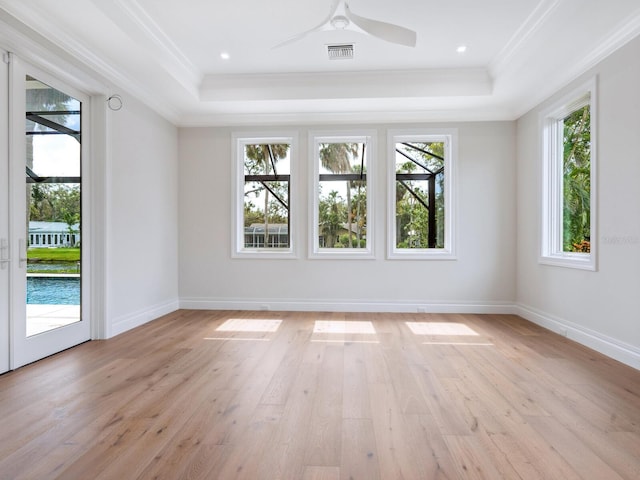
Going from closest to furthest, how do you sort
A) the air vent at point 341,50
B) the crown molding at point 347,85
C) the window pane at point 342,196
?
the air vent at point 341,50 → the crown molding at point 347,85 → the window pane at point 342,196

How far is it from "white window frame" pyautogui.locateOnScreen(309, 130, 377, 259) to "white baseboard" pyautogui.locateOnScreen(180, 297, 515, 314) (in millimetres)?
671

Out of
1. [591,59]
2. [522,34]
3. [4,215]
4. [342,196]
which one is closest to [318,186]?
[342,196]

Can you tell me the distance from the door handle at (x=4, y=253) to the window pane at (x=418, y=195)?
431 centimetres

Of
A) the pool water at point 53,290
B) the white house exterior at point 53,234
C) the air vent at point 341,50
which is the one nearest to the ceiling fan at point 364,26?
the air vent at point 341,50

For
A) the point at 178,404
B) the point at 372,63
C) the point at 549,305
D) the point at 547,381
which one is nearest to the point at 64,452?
the point at 178,404

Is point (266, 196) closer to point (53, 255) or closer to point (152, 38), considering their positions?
point (152, 38)

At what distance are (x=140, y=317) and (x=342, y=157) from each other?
3.42m

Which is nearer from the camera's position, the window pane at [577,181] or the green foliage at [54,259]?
the green foliage at [54,259]

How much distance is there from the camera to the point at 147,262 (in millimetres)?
4617

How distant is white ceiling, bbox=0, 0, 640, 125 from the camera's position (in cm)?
312

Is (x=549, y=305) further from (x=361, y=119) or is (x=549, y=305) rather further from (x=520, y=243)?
(x=361, y=119)

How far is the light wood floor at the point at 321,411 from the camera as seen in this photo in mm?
1688

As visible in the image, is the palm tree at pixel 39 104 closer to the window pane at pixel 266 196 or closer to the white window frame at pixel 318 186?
the window pane at pixel 266 196

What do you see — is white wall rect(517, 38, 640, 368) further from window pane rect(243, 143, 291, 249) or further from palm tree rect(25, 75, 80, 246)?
palm tree rect(25, 75, 80, 246)
